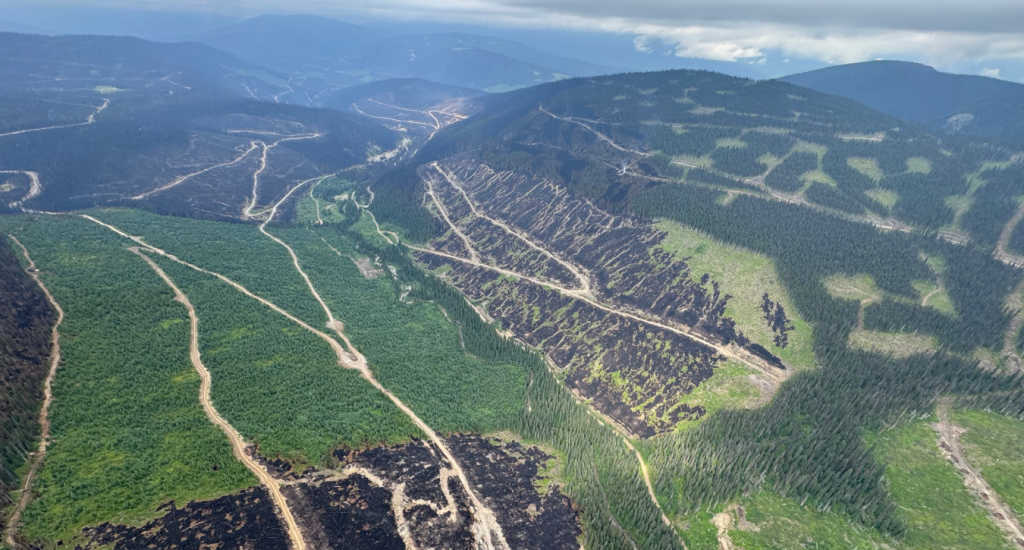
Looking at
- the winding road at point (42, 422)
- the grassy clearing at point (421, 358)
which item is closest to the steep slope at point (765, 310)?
the grassy clearing at point (421, 358)

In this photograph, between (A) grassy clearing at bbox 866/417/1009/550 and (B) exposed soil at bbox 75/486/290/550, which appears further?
(A) grassy clearing at bbox 866/417/1009/550

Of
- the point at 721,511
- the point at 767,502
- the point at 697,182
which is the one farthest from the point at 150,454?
the point at 697,182

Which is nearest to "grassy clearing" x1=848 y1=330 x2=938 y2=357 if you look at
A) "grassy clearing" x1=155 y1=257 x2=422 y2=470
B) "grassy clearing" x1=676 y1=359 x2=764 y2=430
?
"grassy clearing" x1=676 y1=359 x2=764 y2=430

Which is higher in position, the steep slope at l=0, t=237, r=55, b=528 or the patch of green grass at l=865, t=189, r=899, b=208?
the patch of green grass at l=865, t=189, r=899, b=208

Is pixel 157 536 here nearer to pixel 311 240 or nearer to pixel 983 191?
pixel 311 240

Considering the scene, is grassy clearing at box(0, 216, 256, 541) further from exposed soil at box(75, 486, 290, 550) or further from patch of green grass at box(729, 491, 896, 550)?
patch of green grass at box(729, 491, 896, 550)

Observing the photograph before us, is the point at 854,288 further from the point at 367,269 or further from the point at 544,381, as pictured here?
the point at 367,269

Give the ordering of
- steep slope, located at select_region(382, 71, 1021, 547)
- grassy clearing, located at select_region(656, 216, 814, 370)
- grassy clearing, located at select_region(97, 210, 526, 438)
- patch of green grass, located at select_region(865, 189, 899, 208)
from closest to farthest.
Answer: steep slope, located at select_region(382, 71, 1021, 547) < grassy clearing, located at select_region(97, 210, 526, 438) < grassy clearing, located at select_region(656, 216, 814, 370) < patch of green grass, located at select_region(865, 189, 899, 208)
